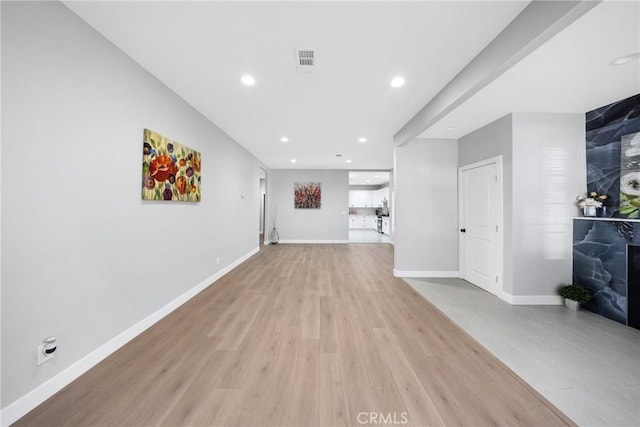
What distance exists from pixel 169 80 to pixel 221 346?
2854 millimetres

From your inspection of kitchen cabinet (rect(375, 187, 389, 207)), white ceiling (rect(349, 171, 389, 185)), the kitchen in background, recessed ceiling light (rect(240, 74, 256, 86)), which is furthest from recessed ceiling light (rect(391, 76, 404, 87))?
the kitchen in background

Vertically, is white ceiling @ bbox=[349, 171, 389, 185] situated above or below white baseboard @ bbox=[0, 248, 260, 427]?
above

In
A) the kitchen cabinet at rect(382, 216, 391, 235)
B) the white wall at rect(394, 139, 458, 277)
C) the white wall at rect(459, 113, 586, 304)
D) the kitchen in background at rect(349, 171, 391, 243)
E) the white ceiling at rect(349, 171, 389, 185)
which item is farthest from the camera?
the kitchen in background at rect(349, 171, 391, 243)

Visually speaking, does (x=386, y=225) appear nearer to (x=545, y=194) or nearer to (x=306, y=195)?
(x=306, y=195)

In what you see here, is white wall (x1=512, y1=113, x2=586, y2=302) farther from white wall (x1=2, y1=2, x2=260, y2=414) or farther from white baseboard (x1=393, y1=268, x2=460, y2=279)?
white wall (x1=2, y1=2, x2=260, y2=414)

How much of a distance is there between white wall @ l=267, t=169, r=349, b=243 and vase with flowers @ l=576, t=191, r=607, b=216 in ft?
19.1

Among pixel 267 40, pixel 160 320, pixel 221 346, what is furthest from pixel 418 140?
pixel 160 320

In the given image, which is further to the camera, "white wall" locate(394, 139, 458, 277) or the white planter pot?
"white wall" locate(394, 139, 458, 277)

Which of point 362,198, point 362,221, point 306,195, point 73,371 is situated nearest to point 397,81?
point 73,371

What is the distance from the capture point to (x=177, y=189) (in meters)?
2.77

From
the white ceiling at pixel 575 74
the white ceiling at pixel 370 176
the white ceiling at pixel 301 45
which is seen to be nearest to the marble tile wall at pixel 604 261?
the white ceiling at pixel 575 74

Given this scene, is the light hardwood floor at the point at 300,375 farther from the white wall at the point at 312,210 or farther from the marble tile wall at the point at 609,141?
the white wall at the point at 312,210

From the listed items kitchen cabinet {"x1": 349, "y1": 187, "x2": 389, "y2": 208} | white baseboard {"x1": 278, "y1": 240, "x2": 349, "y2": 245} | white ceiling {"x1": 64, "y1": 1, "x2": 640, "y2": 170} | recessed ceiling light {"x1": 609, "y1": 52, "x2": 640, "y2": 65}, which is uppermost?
white ceiling {"x1": 64, "y1": 1, "x2": 640, "y2": 170}

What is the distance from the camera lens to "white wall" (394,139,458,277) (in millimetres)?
4117
